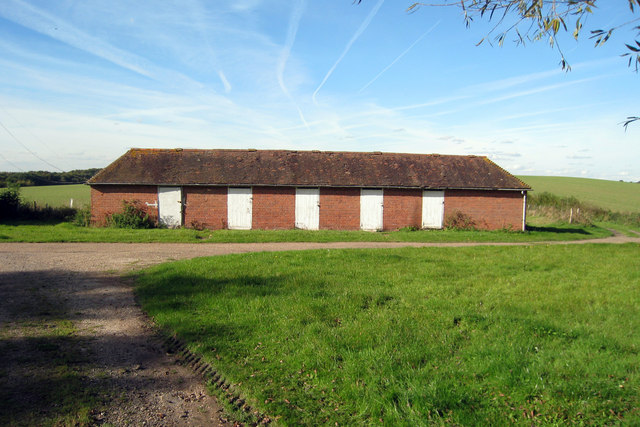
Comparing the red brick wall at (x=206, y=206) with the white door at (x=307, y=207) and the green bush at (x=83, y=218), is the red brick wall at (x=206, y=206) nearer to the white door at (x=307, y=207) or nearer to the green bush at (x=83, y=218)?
the white door at (x=307, y=207)

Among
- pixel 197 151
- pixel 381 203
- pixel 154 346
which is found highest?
pixel 197 151

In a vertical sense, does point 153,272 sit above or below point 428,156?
below

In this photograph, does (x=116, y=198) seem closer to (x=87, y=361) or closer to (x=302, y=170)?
(x=302, y=170)

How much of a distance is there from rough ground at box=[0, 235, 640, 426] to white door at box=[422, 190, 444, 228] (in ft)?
58.2

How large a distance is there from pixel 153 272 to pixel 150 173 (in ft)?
48.0

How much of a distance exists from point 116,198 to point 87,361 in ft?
65.3

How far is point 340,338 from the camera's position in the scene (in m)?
5.65

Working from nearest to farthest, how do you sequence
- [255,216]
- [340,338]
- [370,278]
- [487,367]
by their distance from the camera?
[487,367]
[340,338]
[370,278]
[255,216]

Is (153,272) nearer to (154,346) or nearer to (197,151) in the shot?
(154,346)

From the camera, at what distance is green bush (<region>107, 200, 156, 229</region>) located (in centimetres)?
2230

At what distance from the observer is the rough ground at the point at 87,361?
403 centimetres

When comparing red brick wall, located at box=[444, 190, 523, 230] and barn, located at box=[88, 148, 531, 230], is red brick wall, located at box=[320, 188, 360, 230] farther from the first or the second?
red brick wall, located at box=[444, 190, 523, 230]

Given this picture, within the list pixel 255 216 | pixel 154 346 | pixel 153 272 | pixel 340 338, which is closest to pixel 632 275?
pixel 340 338

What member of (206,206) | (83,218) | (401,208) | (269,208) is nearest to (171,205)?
(206,206)
